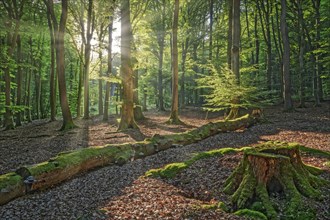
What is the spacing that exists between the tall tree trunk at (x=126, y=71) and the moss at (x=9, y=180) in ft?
30.4

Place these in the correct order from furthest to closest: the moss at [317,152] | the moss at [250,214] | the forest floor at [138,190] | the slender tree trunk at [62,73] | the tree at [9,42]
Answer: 1. the tree at [9,42]
2. the slender tree trunk at [62,73]
3. the moss at [317,152]
4. the forest floor at [138,190]
5. the moss at [250,214]

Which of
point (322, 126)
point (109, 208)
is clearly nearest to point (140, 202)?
point (109, 208)

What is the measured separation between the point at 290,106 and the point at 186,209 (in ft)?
53.9

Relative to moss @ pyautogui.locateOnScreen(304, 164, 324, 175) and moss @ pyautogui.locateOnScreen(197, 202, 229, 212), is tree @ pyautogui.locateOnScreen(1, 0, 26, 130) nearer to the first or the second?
moss @ pyautogui.locateOnScreen(197, 202, 229, 212)

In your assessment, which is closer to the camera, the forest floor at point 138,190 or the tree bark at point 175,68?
the forest floor at point 138,190

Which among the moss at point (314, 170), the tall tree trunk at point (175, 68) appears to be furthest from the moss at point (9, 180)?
the tall tree trunk at point (175, 68)

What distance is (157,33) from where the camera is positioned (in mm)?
29656

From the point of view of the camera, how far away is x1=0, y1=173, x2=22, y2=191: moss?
5.53m

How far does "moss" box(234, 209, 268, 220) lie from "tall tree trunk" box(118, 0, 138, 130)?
35.7 feet

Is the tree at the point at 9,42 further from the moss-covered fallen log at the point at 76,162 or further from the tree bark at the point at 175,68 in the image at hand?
the moss-covered fallen log at the point at 76,162

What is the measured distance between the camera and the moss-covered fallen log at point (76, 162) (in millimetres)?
5781

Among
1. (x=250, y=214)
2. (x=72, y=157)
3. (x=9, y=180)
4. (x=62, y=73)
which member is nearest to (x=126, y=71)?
(x=62, y=73)

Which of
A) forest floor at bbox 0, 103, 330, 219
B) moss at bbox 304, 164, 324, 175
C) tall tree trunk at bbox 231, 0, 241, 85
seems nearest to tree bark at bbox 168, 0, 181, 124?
tall tree trunk at bbox 231, 0, 241, 85

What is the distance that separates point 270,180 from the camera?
545 centimetres
